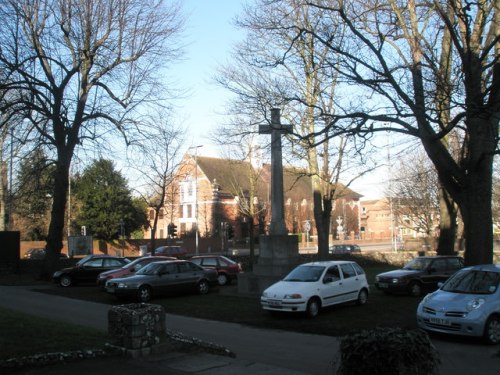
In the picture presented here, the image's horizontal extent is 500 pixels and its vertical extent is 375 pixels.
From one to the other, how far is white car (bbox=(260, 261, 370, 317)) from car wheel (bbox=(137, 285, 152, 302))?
5.99m

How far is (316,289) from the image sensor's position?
15.6 meters

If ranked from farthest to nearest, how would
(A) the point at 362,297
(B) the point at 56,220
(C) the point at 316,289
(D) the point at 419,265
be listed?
(B) the point at 56,220 → (D) the point at 419,265 → (A) the point at 362,297 → (C) the point at 316,289

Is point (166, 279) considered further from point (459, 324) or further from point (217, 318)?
point (459, 324)

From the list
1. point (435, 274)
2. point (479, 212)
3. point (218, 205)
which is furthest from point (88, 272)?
point (218, 205)

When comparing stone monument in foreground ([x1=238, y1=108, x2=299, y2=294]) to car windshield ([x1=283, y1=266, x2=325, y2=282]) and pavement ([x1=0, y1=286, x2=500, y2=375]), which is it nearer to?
car windshield ([x1=283, y1=266, x2=325, y2=282])

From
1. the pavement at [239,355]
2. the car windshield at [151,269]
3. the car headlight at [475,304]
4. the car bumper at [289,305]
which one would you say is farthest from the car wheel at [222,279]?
the car headlight at [475,304]

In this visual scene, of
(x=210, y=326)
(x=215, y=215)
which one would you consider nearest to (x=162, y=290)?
(x=210, y=326)

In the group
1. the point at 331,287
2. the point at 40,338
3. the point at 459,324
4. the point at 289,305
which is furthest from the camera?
the point at 331,287

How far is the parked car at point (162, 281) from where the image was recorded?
782 inches

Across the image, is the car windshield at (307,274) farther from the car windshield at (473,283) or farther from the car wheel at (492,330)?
the car wheel at (492,330)

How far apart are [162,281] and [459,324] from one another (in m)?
12.2

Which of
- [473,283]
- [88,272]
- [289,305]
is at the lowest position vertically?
[289,305]

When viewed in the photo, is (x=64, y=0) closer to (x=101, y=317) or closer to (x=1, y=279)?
(x=1, y=279)

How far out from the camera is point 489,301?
37.6 feet
